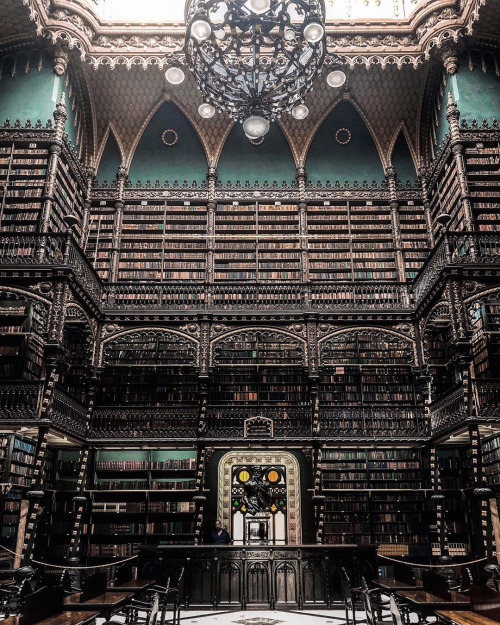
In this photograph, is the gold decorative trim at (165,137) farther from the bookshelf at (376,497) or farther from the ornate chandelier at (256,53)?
the bookshelf at (376,497)

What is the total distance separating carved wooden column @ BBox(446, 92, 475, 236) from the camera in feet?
29.8

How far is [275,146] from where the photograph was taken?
39.4 ft

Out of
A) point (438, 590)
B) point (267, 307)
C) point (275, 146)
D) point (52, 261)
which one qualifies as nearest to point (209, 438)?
point (267, 307)

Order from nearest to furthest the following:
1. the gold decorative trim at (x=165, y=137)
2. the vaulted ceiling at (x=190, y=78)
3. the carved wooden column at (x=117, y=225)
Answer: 1. the vaulted ceiling at (x=190, y=78)
2. the carved wooden column at (x=117, y=225)
3. the gold decorative trim at (x=165, y=137)

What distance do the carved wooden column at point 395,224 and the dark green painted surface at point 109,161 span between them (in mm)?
5810

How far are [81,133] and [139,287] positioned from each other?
371 cm

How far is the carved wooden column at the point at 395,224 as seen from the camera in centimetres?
1066

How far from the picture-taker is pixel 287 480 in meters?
9.88

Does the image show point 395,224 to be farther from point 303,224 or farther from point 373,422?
point 373,422

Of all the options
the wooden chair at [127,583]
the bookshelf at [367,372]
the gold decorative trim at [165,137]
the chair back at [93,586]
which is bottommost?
the wooden chair at [127,583]

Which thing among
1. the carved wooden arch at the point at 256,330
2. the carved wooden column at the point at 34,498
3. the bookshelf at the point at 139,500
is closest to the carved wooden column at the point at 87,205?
the carved wooden arch at the point at 256,330

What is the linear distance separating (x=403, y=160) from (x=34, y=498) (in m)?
9.63

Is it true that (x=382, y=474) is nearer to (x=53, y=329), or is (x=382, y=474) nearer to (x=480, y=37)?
(x=53, y=329)

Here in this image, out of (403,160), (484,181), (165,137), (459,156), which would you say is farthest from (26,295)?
(403,160)
